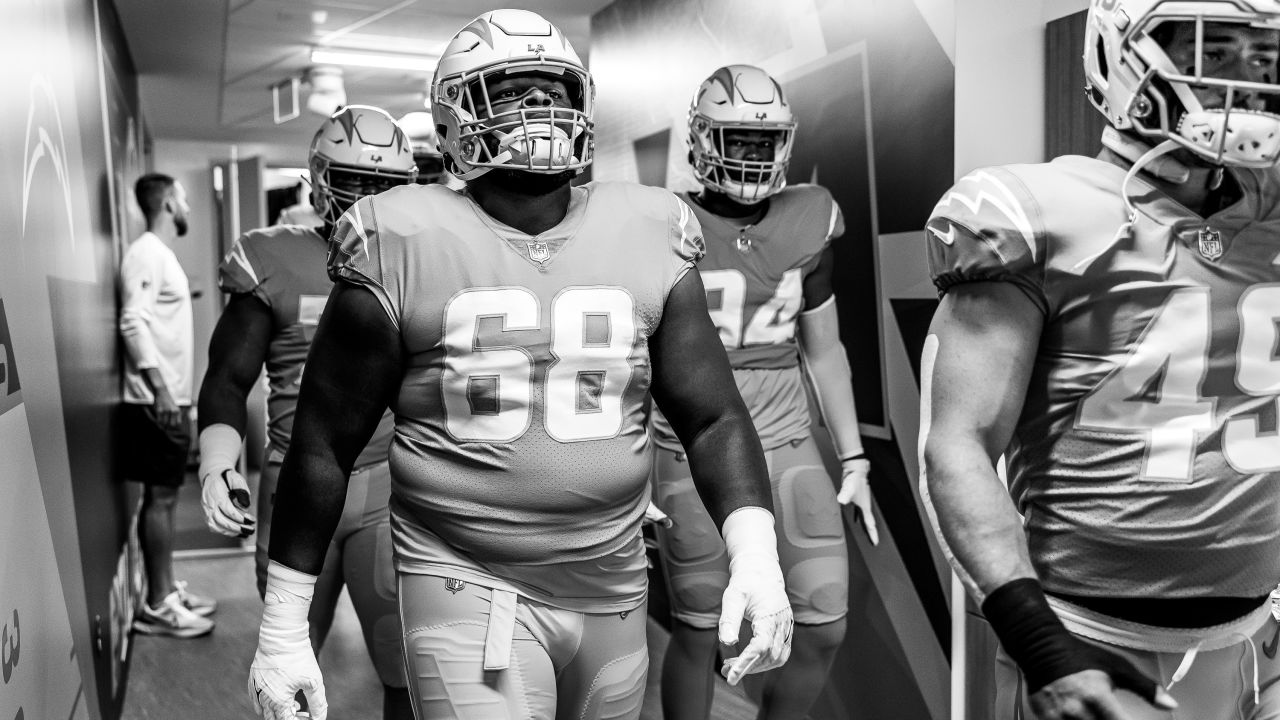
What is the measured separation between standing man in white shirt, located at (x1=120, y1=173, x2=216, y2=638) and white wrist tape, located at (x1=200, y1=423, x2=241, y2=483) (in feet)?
5.81

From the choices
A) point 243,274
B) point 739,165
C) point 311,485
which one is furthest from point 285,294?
point 311,485

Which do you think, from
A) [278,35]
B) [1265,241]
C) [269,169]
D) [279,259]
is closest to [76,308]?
[279,259]

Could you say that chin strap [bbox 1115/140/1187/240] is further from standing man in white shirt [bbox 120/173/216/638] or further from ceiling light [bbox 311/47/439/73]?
ceiling light [bbox 311/47/439/73]

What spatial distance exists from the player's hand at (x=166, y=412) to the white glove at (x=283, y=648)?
287cm

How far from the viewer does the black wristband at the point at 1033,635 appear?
110 cm

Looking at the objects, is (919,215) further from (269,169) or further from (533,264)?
(269,169)

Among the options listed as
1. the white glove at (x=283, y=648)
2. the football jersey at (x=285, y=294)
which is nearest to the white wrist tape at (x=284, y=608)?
the white glove at (x=283, y=648)

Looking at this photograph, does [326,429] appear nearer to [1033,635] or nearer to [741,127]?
[1033,635]

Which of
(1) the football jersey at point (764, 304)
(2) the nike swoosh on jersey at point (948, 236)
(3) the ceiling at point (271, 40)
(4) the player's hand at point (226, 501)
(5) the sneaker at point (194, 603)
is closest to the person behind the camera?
(2) the nike swoosh on jersey at point (948, 236)

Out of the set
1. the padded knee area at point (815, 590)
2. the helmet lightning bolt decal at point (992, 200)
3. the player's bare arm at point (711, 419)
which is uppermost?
the helmet lightning bolt decal at point (992, 200)

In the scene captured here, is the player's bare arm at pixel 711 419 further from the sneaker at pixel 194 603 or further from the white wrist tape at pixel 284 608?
the sneaker at pixel 194 603

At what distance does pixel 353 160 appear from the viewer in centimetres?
280

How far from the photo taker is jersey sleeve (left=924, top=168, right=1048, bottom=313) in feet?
4.15

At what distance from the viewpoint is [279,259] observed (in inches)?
107
